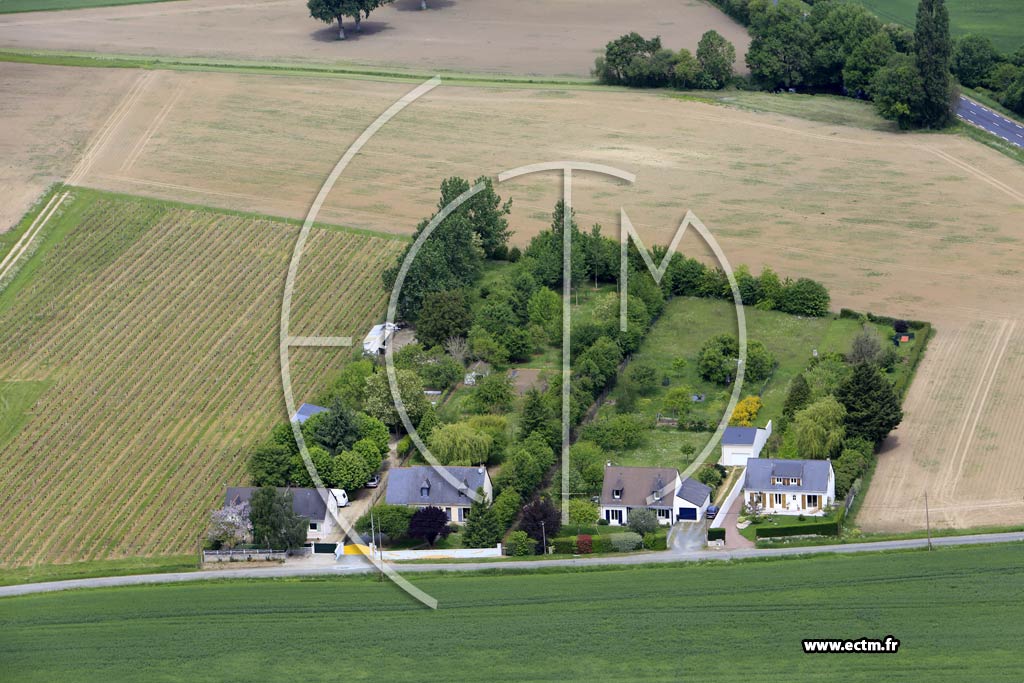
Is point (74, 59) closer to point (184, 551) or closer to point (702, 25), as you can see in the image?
point (702, 25)

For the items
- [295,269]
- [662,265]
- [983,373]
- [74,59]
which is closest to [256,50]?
[74,59]

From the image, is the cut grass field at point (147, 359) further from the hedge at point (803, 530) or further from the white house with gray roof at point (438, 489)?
the hedge at point (803, 530)

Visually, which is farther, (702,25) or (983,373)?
(702,25)

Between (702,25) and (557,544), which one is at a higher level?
(702,25)

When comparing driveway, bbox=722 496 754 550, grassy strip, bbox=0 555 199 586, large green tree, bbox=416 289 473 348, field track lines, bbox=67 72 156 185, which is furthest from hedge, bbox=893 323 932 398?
field track lines, bbox=67 72 156 185

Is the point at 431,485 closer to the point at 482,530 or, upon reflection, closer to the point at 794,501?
the point at 482,530

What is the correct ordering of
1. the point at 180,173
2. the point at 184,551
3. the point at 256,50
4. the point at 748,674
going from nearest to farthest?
the point at 748,674 → the point at 184,551 → the point at 180,173 → the point at 256,50

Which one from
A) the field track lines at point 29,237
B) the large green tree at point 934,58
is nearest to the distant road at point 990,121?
the large green tree at point 934,58
